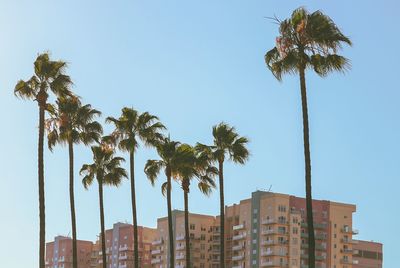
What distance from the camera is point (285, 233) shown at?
17638 cm

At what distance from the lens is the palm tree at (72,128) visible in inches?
2462

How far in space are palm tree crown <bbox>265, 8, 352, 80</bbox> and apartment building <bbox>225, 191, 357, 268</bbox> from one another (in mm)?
135714

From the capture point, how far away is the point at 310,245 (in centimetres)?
3806

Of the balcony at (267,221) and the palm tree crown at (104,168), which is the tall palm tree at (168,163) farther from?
the balcony at (267,221)

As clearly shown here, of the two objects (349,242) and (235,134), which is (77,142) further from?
(349,242)

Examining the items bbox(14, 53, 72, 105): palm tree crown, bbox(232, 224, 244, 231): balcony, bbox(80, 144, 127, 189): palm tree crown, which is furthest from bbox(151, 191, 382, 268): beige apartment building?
bbox(14, 53, 72, 105): palm tree crown

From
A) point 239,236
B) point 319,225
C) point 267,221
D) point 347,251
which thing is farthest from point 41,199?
point 347,251

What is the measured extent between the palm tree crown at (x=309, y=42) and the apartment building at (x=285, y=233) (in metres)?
136

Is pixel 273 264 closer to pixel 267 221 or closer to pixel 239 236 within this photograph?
pixel 267 221

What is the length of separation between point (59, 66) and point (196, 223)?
146285 millimetres

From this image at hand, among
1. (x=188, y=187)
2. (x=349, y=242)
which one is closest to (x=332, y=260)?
(x=349, y=242)

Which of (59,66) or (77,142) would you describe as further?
(77,142)

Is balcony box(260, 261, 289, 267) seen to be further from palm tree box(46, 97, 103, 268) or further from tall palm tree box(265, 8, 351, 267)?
tall palm tree box(265, 8, 351, 267)

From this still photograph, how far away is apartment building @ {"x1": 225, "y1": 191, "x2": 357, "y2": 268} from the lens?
176 metres
